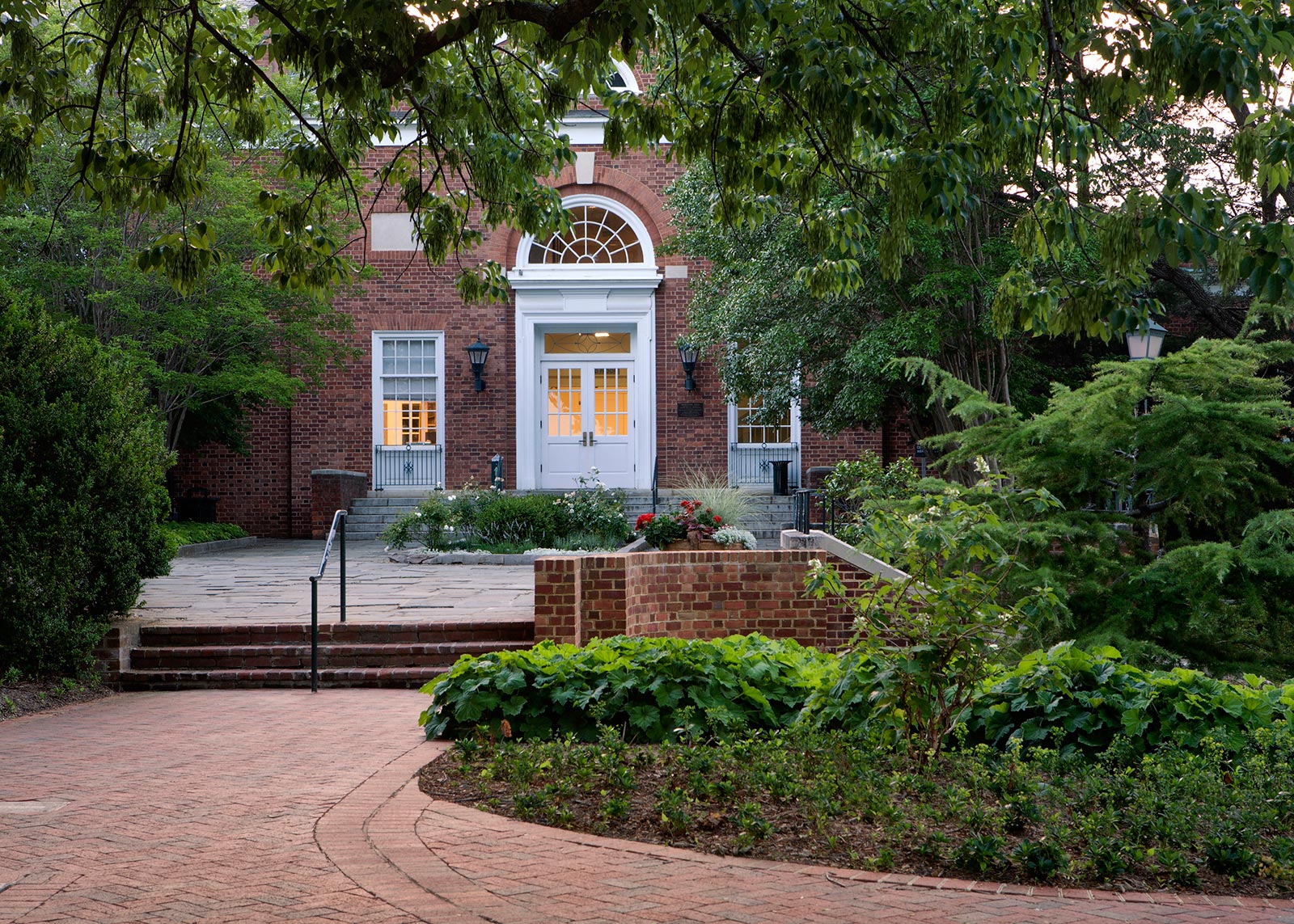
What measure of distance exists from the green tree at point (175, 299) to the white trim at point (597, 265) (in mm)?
3576

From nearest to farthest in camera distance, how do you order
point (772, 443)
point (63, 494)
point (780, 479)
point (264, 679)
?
point (63, 494) < point (264, 679) < point (780, 479) < point (772, 443)

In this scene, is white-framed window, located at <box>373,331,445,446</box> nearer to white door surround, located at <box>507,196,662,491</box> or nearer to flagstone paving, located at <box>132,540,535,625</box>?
white door surround, located at <box>507,196,662,491</box>

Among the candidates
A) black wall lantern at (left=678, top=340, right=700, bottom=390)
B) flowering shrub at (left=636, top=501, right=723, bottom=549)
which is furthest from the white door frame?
flowering shrub at (left=636, top=501, right=723, bottom=549)

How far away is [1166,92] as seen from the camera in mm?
4098

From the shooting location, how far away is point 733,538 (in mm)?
14188

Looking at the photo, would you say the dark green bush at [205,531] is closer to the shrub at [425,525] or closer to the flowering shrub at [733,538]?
the shrub at [425,525]

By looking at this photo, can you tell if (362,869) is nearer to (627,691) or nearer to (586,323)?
(627,691)

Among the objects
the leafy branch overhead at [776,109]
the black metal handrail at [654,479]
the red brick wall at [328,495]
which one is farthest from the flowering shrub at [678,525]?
the red brick wall at [328,495]

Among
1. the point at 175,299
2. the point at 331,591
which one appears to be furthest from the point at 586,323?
the point at 331,591

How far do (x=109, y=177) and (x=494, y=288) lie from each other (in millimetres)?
2456

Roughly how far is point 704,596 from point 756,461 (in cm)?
1350

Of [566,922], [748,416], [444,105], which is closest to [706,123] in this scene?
[444,105]

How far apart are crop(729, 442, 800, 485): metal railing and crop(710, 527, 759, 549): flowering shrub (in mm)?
7670

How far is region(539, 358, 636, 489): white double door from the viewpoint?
896 inches
